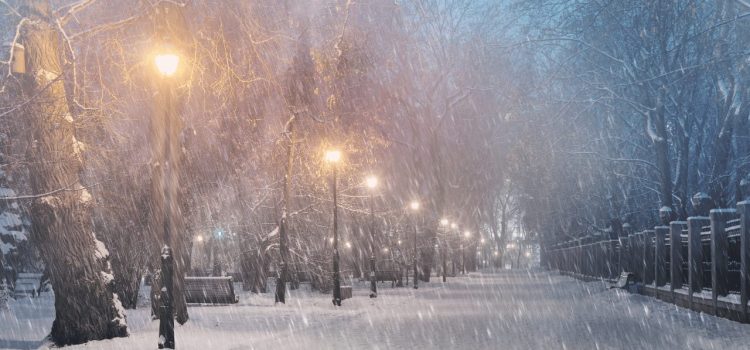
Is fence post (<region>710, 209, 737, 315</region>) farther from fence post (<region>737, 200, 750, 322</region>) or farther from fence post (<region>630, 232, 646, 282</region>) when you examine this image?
fence post (<region>630, 232, 646, 282</region>)

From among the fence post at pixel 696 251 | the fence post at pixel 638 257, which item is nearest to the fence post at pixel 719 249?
the fence post at pixel 696 251

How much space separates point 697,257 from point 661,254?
19.3 feet

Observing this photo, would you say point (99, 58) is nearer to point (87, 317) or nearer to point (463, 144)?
point (87, 317)

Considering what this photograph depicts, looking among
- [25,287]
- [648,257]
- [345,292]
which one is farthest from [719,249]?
[25,287]

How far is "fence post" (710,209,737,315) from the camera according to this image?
19.2m

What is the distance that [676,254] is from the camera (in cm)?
2456

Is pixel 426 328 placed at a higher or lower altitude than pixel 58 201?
lower

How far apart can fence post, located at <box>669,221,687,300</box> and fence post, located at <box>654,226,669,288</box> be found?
215 cm

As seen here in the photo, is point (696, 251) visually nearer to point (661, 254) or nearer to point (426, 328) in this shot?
point (661, 254)

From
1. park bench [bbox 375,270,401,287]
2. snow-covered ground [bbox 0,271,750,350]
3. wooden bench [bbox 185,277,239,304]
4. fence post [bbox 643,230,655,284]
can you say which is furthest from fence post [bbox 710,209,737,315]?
park bench [bbox 375,270,401,287]

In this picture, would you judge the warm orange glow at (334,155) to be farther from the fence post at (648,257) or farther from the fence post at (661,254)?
the fence post at (648,257)

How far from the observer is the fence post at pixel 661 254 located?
89.8 feet

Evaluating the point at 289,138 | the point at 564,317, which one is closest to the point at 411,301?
the point at 289,138

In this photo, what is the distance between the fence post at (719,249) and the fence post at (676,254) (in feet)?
16.9
